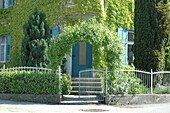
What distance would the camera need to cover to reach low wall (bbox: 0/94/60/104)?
A: 1236 centimetres

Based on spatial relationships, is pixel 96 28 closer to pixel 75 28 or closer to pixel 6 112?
pixel 75 28

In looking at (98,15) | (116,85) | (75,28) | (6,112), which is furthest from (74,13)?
(6,112)

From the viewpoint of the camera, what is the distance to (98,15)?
16.1 m

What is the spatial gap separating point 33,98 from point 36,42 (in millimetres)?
3464

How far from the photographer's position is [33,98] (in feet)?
41.9

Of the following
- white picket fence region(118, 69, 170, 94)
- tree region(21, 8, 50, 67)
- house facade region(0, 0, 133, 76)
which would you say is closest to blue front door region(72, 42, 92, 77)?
house facade region(0, 0, 133, 76)

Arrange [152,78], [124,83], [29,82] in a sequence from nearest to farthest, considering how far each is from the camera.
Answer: [124,83]
[29,82]
[152,78]

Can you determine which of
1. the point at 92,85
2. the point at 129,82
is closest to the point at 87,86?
the point at 92,85

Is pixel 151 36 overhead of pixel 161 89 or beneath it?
overhead

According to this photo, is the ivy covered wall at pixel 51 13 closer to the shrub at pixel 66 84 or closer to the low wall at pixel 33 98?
the shrub at pixel 66 84

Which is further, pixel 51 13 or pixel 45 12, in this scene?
pixel 45 12

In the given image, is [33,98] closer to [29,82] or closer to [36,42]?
[29,82]

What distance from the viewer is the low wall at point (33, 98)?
40.5 feet

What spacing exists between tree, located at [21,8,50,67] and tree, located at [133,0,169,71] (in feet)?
14.0
